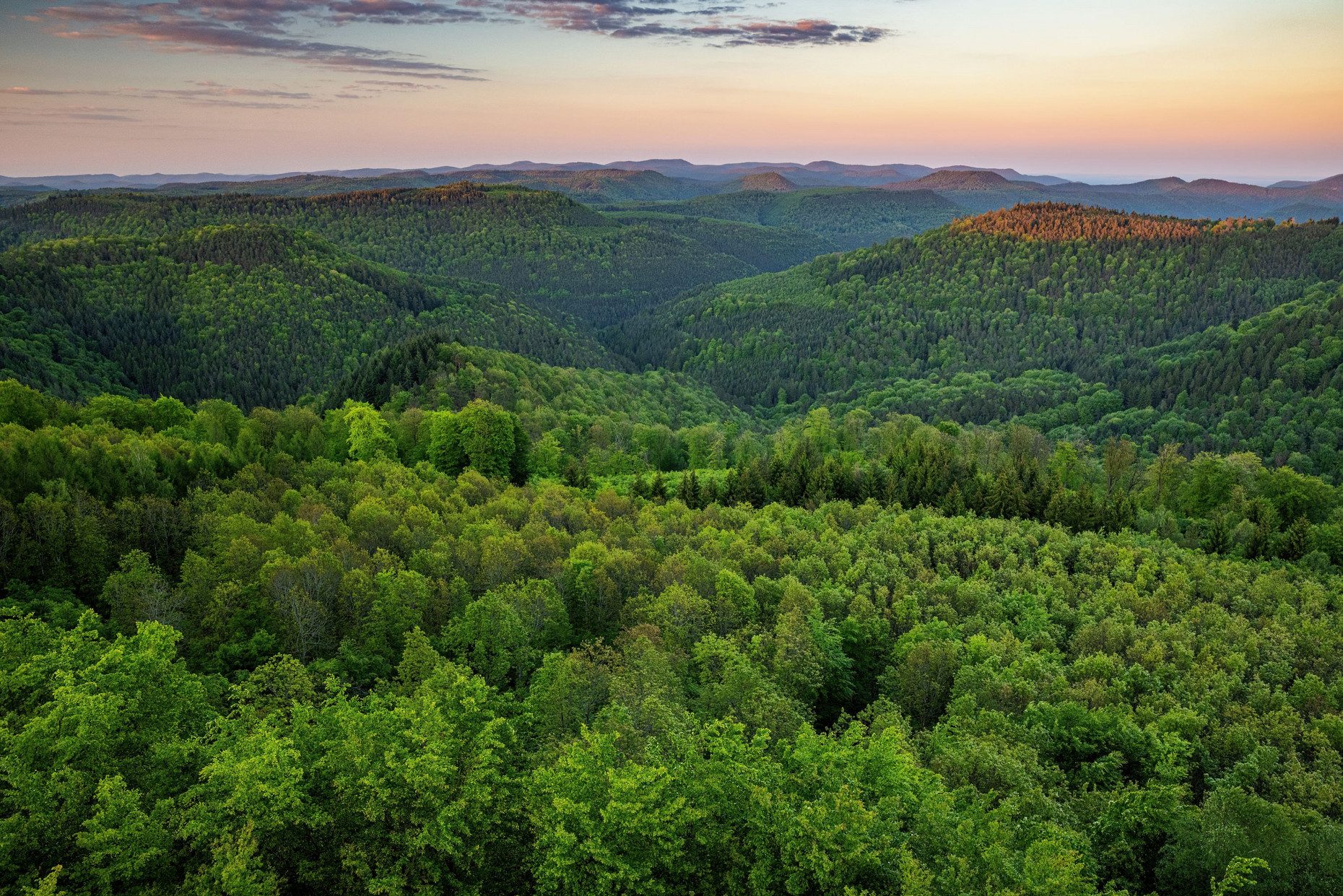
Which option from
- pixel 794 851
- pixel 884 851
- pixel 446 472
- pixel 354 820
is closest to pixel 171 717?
pixel 354 820

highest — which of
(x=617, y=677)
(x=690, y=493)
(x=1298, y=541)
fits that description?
(x=617, y=677)

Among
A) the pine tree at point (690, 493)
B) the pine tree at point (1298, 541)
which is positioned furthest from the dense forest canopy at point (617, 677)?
the pine tree at point (690, 493)

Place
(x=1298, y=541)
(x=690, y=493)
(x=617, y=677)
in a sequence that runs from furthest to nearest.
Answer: (x=690, y=493) < (x=1298, y=541) < (x=617, y=677)

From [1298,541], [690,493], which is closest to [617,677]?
[690,493]

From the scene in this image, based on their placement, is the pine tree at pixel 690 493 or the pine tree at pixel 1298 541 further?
the pine tree at pixel 690 493

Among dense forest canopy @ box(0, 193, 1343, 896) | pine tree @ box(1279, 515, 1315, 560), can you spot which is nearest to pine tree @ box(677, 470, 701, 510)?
dense forest canopy @ box(0, 193, 1343, 896)

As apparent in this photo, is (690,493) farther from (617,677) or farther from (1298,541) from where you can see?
(1298,541)

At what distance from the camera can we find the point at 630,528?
73.9m

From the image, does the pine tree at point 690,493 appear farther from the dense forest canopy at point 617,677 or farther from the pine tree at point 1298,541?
the pine tree at point 1298,541

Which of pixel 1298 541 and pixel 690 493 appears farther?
pixel 690 493

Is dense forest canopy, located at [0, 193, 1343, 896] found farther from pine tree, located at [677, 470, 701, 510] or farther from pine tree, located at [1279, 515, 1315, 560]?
pine tree, located at [677, 470, 701, 510]

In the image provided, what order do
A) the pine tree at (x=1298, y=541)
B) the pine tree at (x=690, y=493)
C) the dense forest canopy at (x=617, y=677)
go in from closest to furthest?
the dense forest canopy at (x=617, y=677)
the pine tree at (x=1298, y=541)
the pine tree at (x=690, y=493)

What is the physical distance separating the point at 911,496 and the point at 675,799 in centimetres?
8447

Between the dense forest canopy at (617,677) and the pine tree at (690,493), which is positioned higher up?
the dense forest canopy at (617,677)
